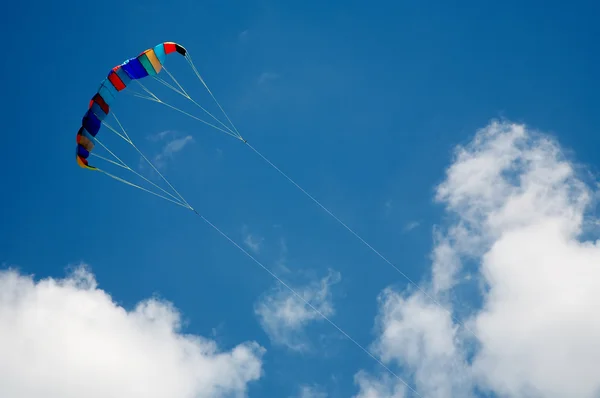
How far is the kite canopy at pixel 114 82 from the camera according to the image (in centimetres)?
2844

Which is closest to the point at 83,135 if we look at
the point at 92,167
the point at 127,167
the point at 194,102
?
the point at 92,167

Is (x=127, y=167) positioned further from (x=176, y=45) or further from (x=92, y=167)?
(x=176, y=45)

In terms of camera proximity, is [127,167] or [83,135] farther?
[83,135]

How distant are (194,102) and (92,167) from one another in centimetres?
739

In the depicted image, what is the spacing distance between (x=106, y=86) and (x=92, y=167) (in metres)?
4.89

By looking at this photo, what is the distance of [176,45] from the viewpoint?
29.1 metres

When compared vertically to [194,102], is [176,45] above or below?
above

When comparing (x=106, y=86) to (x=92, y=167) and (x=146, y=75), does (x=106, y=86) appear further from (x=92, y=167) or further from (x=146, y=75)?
(x=92, y=167)

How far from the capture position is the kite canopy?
2844 centimetres

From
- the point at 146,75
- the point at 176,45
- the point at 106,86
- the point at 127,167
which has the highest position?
the point at 176,45

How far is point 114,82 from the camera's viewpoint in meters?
28.7

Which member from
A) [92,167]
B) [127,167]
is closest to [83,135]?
[92,167]

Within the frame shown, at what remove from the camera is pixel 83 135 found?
29172 millimetres

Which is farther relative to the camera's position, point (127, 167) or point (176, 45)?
point (176, 45)
